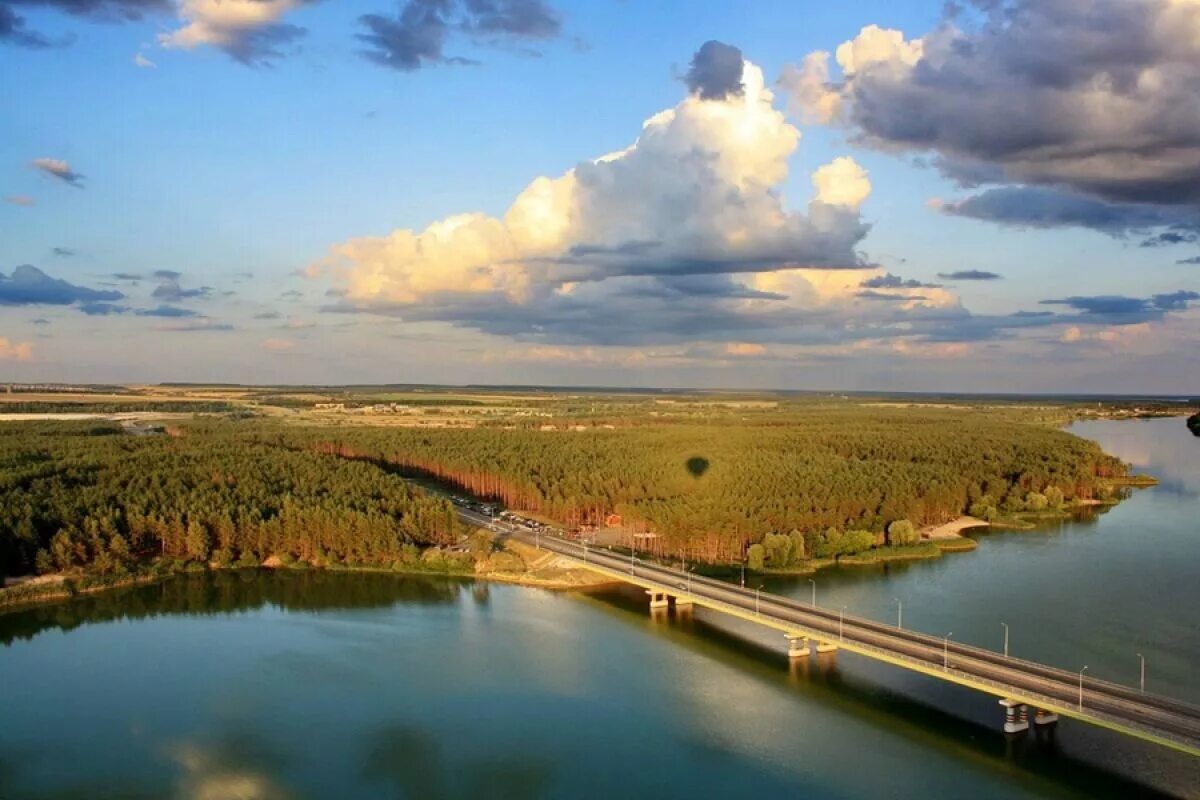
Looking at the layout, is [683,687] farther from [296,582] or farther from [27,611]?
[27,611]

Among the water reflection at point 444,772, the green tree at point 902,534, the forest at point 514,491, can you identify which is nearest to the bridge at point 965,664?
the forest at point 514,491

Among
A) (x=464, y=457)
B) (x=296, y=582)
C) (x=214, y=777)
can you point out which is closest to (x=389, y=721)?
(x=214, y=777)

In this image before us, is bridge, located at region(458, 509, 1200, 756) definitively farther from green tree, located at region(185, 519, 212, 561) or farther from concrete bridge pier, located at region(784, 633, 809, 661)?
green tree, located at region(185, 519, 212, 561)

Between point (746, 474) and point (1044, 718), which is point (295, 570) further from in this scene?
point (1044, 718)

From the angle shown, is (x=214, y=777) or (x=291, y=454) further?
(x=291, y=454)

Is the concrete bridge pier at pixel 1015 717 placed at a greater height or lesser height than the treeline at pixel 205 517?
lesser

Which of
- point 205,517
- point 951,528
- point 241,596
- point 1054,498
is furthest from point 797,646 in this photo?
point 1054,498

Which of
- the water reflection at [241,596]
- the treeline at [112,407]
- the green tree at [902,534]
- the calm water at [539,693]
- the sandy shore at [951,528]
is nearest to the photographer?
the calm water at [539,693]

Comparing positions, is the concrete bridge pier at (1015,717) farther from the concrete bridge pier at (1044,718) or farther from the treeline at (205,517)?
the treeline at (205,517)
